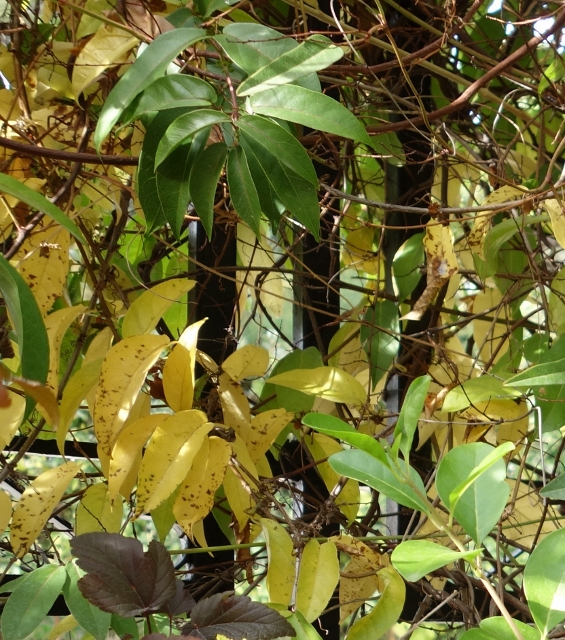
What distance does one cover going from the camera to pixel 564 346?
549 mm

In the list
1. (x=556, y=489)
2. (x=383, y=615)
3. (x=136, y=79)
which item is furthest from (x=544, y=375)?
(x=136, y=79)

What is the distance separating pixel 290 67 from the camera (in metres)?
0.44

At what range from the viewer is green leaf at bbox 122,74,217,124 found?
0.44m

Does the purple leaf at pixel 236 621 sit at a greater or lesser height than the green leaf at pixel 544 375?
lesser

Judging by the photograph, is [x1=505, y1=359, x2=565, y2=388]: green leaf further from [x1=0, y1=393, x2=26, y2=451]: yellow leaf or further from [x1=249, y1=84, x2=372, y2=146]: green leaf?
[x1=0, y1=393, x2=26, y2=451]: yellow leaf

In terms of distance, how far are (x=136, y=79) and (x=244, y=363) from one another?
276mm

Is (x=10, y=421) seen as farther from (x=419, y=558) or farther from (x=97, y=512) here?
(x=419, y=558)

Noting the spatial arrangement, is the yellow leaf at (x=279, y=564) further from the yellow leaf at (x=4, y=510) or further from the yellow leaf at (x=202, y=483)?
the yellow leaf at (x=4, y=510)

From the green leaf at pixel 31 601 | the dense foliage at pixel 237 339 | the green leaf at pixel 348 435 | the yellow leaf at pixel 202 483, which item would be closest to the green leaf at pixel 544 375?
the dense foliage at pixel 237 339

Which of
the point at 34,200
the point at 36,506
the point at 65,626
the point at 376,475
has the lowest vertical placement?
the point at 65,626

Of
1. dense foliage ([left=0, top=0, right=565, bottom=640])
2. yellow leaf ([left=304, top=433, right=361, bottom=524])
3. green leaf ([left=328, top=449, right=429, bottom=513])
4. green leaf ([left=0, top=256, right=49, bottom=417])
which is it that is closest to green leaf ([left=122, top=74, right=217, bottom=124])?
dense foliage ([left=0, top=0, right=565, bottom=640])

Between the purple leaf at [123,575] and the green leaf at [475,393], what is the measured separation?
0.96 feet

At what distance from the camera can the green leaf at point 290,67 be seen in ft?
1.42

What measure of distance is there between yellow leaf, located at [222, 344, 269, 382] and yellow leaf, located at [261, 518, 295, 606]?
5.6 inches
